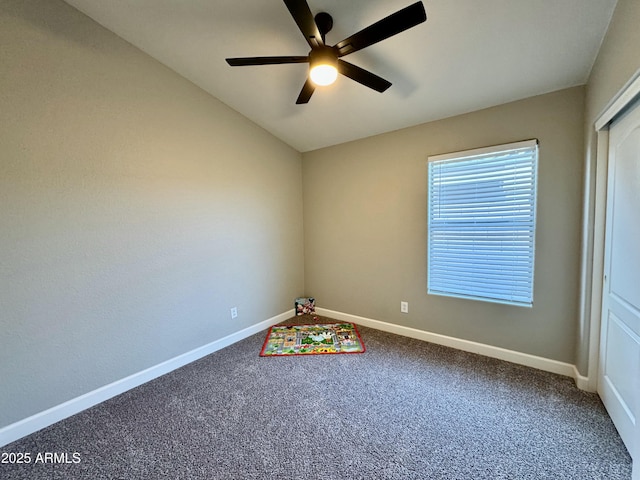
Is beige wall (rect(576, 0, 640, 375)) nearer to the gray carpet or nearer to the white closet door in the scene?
the white closet door

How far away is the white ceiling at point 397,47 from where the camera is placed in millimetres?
1734

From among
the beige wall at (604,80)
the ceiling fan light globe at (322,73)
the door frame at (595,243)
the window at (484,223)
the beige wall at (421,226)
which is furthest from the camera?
the window at (484,223)

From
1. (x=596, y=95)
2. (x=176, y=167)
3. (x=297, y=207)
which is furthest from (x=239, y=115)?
(x=596, y=95)

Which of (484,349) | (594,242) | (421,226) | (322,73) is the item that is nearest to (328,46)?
(322,73)

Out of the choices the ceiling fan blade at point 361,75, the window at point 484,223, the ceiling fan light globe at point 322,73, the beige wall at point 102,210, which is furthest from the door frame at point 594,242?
the beige wall at point 102,210

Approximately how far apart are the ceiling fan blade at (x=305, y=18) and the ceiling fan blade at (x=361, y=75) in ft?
0.74

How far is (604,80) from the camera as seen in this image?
177cm

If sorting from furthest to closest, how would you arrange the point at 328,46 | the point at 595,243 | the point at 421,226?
the point at 421,226
the point at 595,243
the point at 328,46

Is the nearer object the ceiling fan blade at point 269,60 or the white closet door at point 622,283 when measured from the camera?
the white closet door at point 622,283

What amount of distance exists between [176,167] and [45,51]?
107 cm

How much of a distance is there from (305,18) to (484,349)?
120 inches

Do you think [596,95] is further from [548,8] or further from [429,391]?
[429,391]

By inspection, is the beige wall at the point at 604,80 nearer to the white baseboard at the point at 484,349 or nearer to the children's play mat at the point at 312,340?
the white baseboard at the point at 484,349

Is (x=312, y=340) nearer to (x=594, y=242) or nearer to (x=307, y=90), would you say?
(x=307, y=90)
